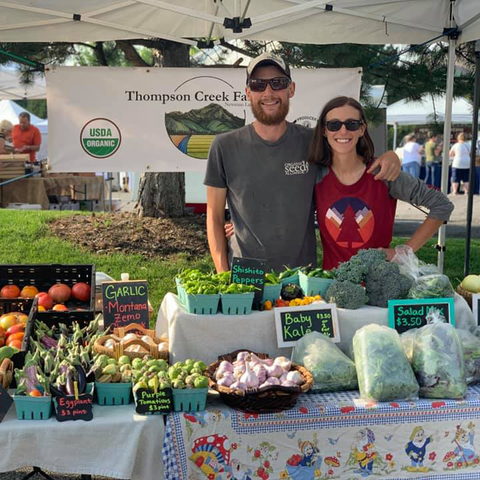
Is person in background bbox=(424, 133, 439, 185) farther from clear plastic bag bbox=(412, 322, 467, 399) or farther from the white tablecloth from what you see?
clear plastic bag bbox=(412, 322, 467, 399)

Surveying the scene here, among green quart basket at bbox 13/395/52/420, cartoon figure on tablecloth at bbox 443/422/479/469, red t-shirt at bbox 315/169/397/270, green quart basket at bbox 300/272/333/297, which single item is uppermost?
red t-shirt at bbox 315/169/397/270

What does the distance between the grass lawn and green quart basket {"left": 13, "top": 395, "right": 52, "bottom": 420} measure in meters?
3.83

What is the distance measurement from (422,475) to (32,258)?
221 inches

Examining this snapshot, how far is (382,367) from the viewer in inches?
103

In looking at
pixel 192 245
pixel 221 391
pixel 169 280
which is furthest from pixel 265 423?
pixel 192 245

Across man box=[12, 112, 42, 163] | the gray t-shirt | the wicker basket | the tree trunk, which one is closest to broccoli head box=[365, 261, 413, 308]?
the wicker basket

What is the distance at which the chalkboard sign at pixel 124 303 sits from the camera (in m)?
3.34

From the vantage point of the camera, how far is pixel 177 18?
17.2 ft

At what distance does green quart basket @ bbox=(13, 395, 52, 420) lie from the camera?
2.46 m

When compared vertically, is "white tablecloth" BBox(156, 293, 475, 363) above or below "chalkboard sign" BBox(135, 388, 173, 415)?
above

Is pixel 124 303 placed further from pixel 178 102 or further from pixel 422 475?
pixel 178 102

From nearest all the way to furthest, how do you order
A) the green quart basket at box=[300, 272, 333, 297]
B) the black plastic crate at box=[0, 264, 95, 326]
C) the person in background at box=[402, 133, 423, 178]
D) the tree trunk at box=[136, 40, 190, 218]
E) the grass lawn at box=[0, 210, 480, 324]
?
1. the green quart basket at box=[300, 272, 333, 297]
2. the black plastic crate at box=[0, 264, 95, 326]
3. the grass lawn at box=[0, 210, 480, 324]
4. the tree trunk at box=[136, 40, 190, 218]
5. the person in background at box=[402, 133, 423, 178]

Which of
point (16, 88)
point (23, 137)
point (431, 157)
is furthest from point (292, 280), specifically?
point (431, 157)

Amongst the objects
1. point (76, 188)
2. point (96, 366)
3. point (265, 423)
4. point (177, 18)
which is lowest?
point (265, 423)
